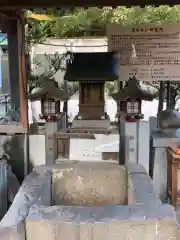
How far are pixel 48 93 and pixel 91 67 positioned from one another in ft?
2.14

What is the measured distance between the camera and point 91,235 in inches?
86.0

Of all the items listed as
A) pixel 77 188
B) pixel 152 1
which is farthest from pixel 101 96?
pixel 152 1

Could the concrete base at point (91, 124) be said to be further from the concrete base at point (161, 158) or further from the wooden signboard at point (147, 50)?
the wooden signboard at point (147, 50)

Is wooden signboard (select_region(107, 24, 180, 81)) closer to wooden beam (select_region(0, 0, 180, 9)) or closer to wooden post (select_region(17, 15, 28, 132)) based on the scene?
wooden post (select_region(17, 15, 28, 132))

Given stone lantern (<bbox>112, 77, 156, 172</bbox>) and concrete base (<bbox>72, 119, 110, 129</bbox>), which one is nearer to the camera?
stone lantern (<bbox>112, 77, 156, 172</bbox>)

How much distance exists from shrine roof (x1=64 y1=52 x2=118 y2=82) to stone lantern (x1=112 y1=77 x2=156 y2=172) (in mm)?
276

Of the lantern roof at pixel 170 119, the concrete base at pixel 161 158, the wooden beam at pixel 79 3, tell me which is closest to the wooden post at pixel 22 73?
the wooden beam at pixel 79 3

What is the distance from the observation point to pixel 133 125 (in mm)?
4438

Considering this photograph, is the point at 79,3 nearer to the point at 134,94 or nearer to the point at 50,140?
the point at 134,94

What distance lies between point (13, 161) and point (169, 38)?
8.72 ft

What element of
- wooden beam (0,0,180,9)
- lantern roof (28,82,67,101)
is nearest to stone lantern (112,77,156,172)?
lantern roof (28,82,67,101)

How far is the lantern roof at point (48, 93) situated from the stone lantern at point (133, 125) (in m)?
0.72

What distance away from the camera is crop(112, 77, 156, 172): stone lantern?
4402mm

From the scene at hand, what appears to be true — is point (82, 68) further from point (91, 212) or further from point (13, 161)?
point (91, 212)
